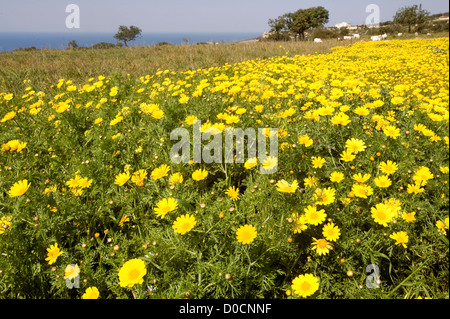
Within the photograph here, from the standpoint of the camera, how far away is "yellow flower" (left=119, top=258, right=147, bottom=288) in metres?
1.18

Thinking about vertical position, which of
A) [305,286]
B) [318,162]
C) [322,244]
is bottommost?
[305,286]

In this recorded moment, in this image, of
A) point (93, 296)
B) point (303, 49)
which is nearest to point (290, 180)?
point (93, 296)

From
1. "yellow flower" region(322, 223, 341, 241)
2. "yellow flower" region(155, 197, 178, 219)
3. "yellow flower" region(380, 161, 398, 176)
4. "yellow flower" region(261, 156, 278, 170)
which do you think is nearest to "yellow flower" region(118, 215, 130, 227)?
"yellow flower" region(155, 197, 178, 219)

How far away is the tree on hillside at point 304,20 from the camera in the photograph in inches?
1214

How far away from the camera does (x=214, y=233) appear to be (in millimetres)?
1442

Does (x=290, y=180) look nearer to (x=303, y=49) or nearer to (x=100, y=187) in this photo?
(x=100, y=187)

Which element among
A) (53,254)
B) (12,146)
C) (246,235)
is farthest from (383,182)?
(12,146)

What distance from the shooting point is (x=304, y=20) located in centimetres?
3105

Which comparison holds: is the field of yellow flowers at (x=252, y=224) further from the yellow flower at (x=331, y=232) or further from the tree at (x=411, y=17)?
the tree at (x=411, y=17)

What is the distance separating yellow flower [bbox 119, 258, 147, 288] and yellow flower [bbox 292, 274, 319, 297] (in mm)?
722

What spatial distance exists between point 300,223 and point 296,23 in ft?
114

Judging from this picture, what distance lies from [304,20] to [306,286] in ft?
118

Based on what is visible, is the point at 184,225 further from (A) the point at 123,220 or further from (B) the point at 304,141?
(B) the point at 304,141

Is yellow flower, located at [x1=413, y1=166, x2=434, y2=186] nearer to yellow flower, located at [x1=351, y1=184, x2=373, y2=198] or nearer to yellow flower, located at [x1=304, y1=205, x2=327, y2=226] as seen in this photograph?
yellow flower, located at [x1=351, y1=184, x2=373, y2=198]
